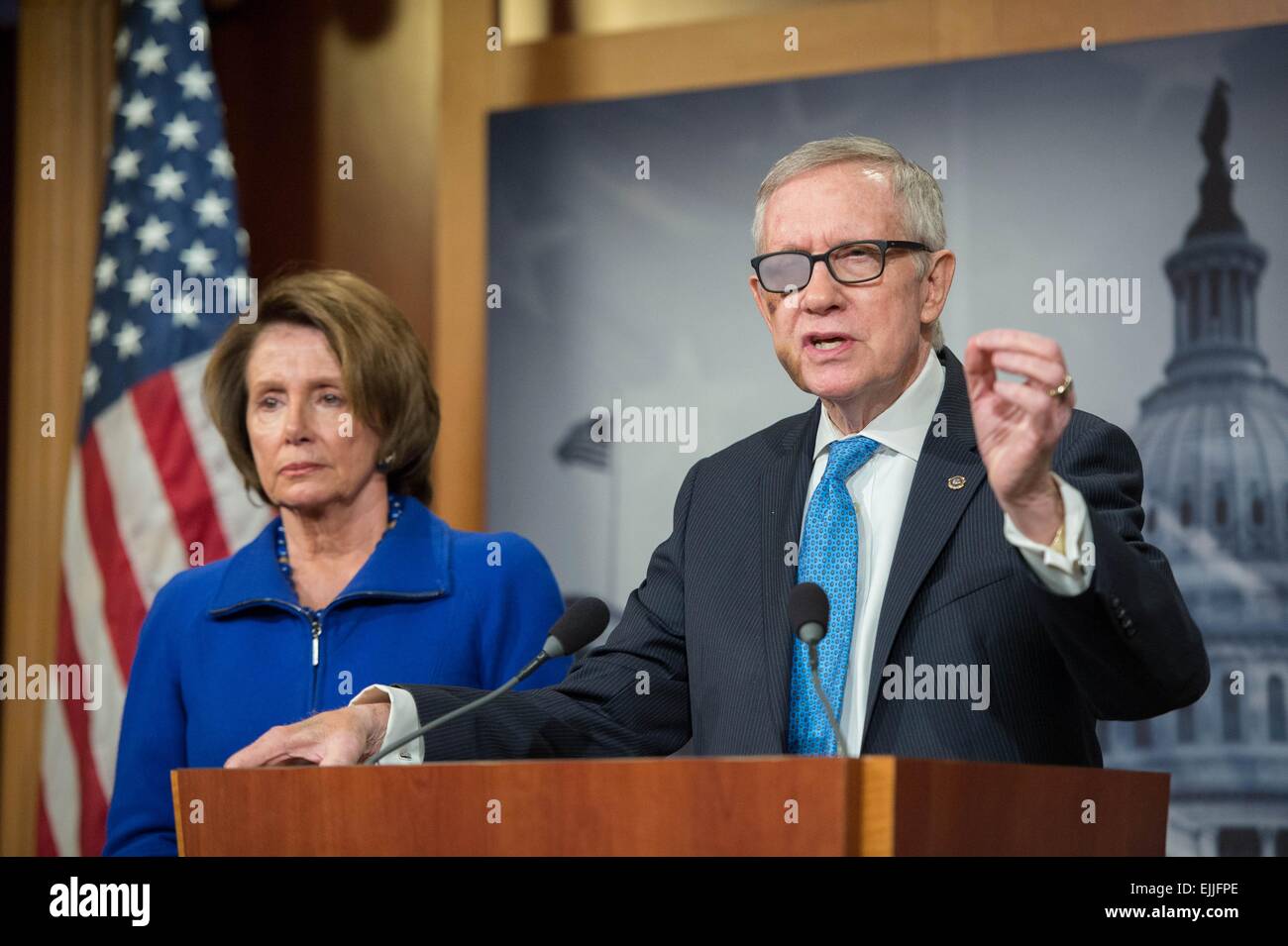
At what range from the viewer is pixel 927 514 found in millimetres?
2201

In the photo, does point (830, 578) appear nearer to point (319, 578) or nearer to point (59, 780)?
point (319, 578)

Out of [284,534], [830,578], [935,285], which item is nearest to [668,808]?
[830,578]

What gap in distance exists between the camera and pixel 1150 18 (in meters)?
3.98

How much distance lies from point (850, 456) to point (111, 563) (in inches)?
102

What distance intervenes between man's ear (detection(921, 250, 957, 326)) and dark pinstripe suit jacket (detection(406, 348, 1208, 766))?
12 centimetres

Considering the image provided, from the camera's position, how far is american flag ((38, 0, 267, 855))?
13.8 ft

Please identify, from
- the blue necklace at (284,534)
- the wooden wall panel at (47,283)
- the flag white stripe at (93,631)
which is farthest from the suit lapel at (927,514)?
the wooden wall panel at (47,283)

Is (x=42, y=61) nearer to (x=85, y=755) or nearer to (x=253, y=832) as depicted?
(x=85, y=755)

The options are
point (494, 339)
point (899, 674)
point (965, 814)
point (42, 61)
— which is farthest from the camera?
point (42, 61)

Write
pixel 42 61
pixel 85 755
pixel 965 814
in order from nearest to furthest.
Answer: pixel 965 814 → pixel 85 755 → pixel 42 61

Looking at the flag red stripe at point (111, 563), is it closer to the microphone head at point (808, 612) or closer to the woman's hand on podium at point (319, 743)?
the woman's hand on podium at point (319, 743)

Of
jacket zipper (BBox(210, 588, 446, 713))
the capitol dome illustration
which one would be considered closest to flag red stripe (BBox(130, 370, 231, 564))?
jacket zipper (BBox(210, 588, 446, 713))

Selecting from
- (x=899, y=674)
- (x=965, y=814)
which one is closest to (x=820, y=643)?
(x=899, y=674)
